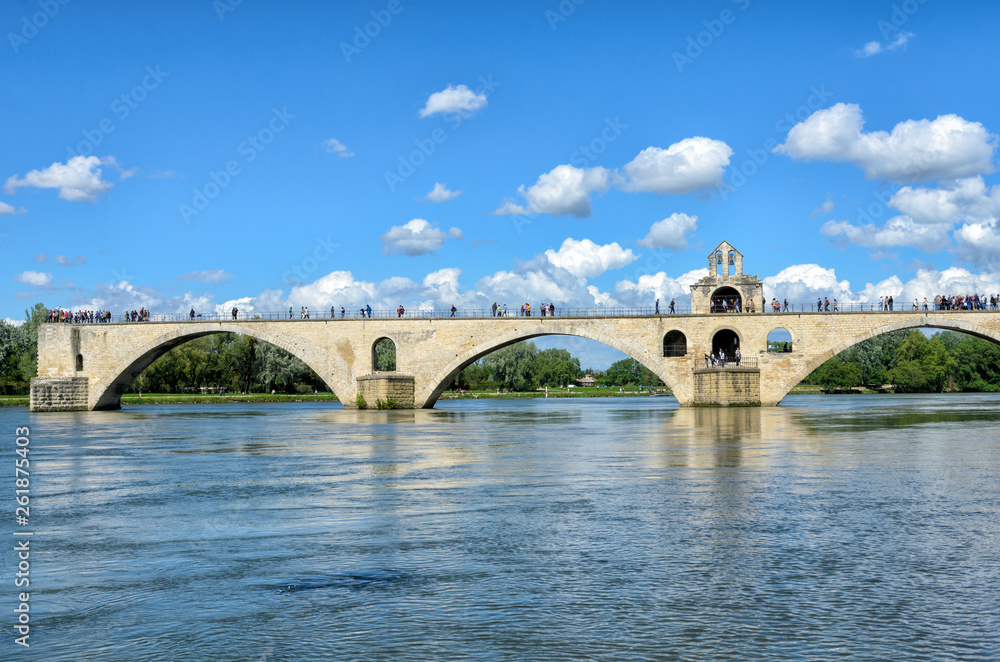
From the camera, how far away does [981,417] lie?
33.1 m

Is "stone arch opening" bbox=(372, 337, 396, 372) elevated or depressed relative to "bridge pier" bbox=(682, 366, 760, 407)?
elevated

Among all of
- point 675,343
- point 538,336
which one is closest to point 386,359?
point 538,336

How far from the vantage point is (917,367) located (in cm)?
7931

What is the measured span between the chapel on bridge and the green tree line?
38828 mm

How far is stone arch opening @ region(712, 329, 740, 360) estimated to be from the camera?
4669 centimetres

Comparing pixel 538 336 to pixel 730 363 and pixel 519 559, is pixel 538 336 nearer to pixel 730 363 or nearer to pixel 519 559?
pixel 730 363

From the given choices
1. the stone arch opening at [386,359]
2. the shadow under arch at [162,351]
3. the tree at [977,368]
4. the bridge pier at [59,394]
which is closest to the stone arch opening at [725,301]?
the shadow under arch at [162,351]

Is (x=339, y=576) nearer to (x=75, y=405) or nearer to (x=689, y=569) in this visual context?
(x=689, y=569)

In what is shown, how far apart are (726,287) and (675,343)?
154 inches

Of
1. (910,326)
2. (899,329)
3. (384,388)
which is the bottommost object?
(384,388)

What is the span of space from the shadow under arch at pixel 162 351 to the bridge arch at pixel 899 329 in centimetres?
2233

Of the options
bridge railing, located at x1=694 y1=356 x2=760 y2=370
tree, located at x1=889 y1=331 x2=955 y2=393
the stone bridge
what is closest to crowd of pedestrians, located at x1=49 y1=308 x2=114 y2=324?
the stone bridge

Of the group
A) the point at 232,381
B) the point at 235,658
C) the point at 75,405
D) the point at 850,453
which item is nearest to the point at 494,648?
the point at 235,658

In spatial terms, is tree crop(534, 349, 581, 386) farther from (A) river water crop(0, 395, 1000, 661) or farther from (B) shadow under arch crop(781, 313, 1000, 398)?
(A) river water crop(0, 395, 1000, 661)
